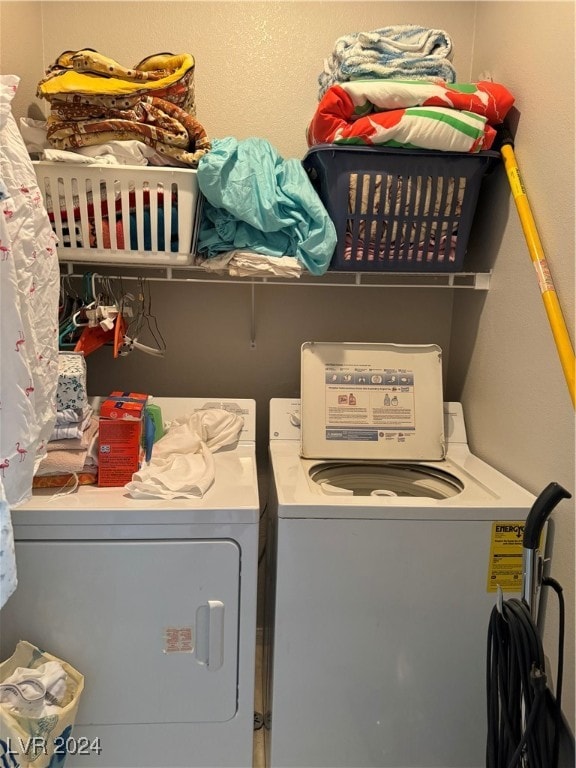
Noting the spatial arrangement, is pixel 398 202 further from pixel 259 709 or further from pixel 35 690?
pixel 259 709

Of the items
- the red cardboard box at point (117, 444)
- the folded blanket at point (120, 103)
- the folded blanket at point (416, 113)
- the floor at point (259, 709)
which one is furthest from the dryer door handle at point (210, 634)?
the folded blanket at point (416, 113)

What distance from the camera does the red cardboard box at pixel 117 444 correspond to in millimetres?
1556

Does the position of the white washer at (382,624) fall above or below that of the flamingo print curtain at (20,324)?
below

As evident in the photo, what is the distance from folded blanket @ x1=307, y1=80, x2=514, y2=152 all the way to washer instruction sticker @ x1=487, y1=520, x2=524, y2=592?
1.12 meters

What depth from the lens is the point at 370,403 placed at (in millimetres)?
1936

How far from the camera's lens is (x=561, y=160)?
4.71 feet

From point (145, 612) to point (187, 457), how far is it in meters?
0.46

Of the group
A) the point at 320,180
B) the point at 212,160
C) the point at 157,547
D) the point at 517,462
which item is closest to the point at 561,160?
the point at 320,180

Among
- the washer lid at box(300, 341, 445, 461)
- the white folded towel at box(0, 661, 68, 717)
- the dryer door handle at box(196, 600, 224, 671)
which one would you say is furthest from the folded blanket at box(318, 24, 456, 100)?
the white folded towel at box(0, 661, 68, 717)

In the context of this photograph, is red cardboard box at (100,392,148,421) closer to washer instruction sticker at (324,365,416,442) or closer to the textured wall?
washer instruction sticker at (324,365,416,442)

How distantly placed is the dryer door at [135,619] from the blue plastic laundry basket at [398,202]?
106cm

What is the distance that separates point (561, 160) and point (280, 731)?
1738 millimetres

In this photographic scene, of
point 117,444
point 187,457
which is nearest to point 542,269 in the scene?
point 187,457

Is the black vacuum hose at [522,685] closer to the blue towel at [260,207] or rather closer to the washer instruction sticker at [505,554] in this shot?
the washer instruction sticker at [505,554]
